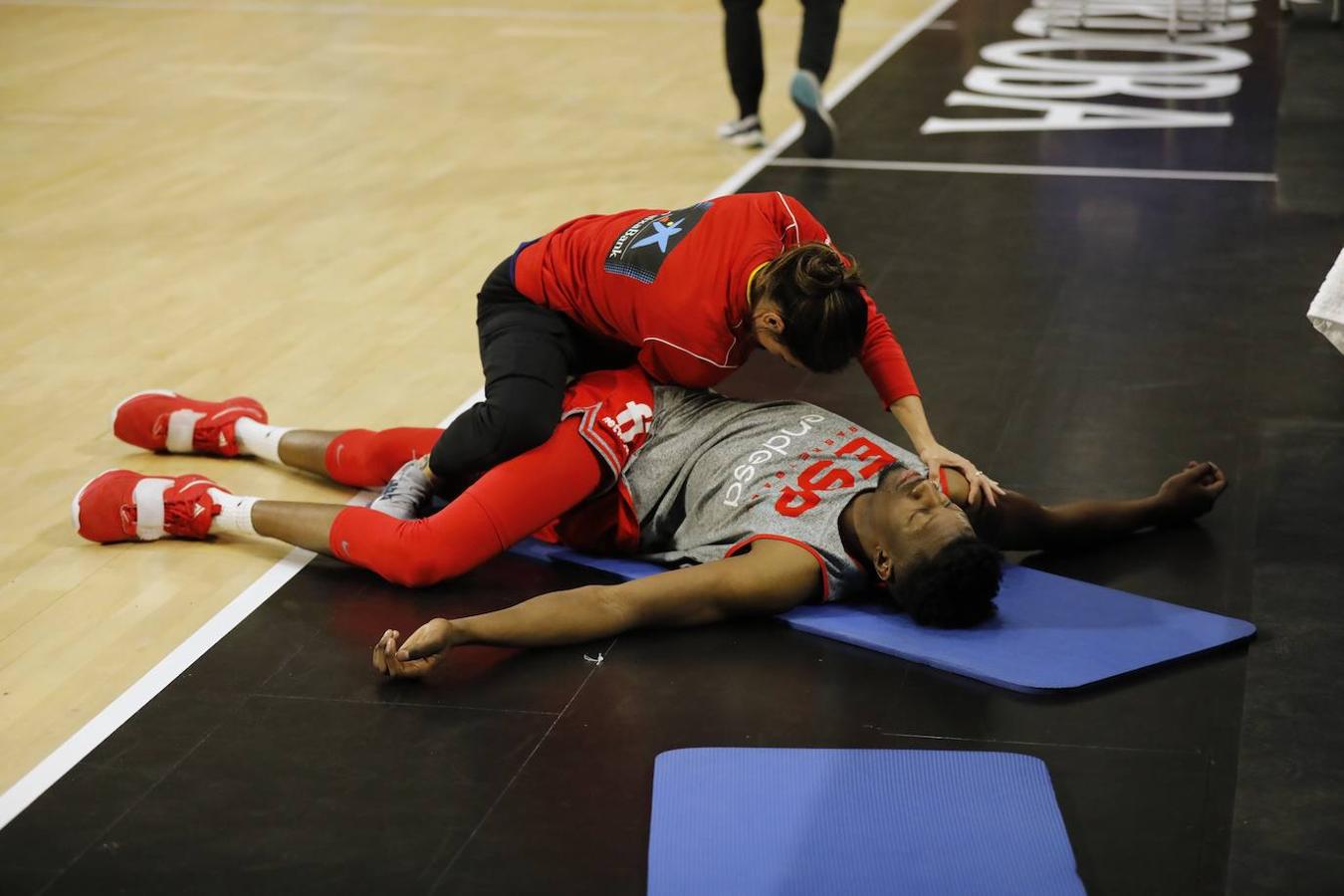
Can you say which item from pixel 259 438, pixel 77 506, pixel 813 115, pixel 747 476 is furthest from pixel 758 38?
pixel 77 506

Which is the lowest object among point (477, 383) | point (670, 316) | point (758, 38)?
point (477, 383)

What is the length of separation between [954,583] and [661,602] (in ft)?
1.58

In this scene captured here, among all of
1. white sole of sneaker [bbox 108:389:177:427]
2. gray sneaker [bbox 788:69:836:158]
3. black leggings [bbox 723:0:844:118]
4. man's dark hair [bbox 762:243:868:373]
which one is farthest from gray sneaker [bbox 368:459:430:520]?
black leggings [bbox 723:0:844:118]

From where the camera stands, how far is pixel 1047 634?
9.07 ft

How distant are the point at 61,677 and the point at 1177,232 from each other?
11.5ft

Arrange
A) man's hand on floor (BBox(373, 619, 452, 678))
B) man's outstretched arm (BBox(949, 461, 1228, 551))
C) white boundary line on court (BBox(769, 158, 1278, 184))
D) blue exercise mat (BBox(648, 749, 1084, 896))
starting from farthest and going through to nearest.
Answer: white boundary line on court (BBox(769, 158, 1278, 184)), man's outstretched arm (BBox(949, 461, 1228, 551)), man's hand on floor (BBox(373, 619, 452, 678)), blue exercise mat (BBox(648, 749, 1084, 896))

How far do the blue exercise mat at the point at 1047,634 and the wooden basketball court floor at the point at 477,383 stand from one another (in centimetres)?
4

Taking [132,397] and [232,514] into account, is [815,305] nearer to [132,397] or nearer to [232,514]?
[232,514]

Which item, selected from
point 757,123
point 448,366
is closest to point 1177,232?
point 757,123

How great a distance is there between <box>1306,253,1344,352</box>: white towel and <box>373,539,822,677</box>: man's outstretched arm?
0.98 m

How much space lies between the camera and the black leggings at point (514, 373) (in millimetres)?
2988

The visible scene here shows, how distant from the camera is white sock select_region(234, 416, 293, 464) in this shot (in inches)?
139

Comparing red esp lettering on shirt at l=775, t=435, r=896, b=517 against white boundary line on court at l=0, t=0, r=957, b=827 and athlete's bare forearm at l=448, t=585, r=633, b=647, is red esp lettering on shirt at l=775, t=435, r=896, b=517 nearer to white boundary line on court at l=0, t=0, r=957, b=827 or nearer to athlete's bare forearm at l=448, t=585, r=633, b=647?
athlete's bare forearm at l=448, t=585, r=633, b=647

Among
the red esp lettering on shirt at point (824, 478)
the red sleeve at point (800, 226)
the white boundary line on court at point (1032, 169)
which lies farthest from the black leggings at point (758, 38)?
the red esp lettering on shirt at point (824, 478)
